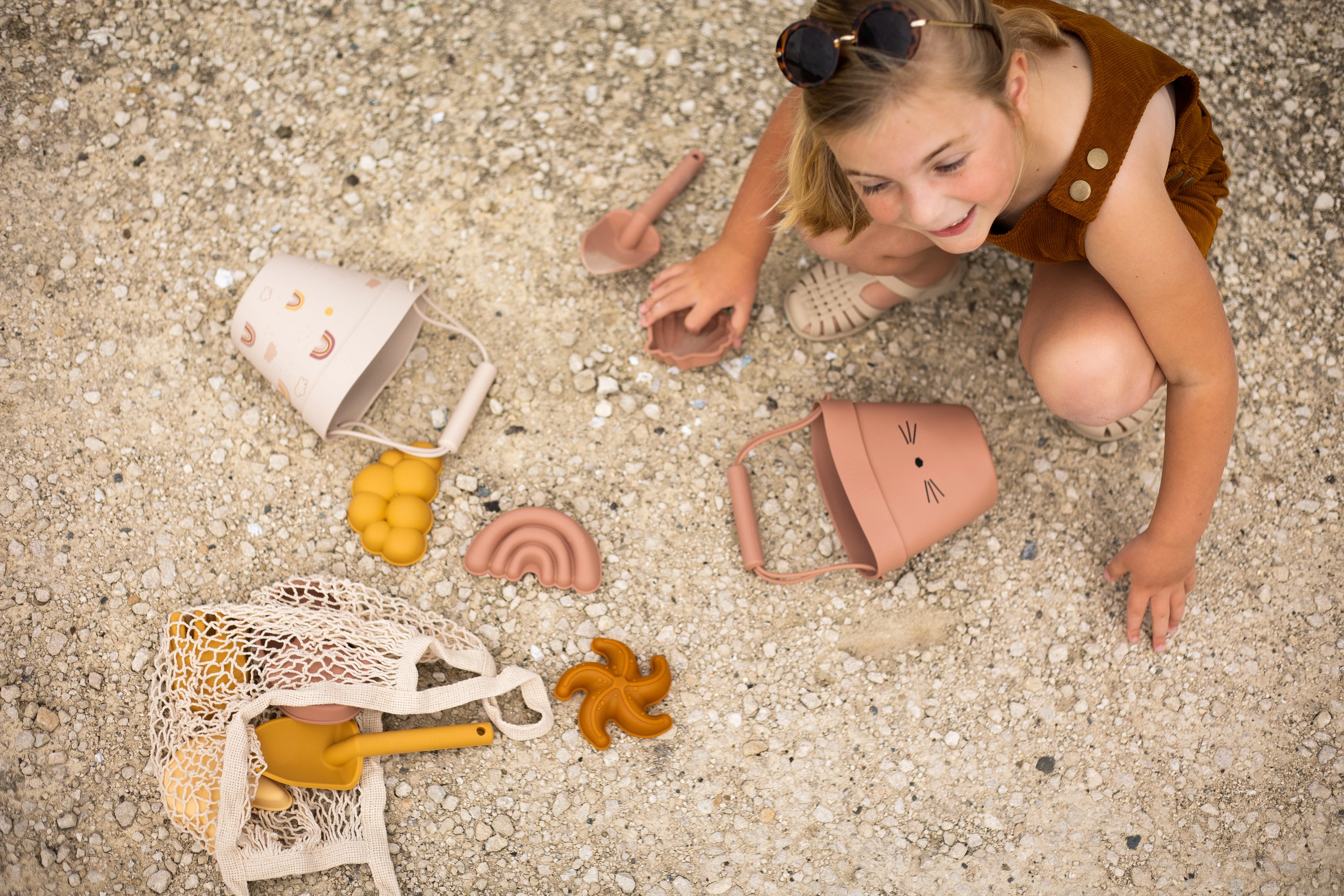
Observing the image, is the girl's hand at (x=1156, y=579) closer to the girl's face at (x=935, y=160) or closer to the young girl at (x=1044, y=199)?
the young girl at (x=1044, y=199)

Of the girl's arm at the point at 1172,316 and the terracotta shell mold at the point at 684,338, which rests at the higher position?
the girl's arm at the point at 1172,316

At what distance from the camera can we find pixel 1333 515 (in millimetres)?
1604

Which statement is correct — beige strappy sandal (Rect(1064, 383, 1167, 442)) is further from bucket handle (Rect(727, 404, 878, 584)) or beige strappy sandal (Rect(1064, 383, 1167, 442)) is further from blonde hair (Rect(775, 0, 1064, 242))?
blonde hair (Rect(775, 0, 1064, 242))

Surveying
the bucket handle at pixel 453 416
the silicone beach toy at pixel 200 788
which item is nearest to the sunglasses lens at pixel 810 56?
the bucket handle at pixel 453 416

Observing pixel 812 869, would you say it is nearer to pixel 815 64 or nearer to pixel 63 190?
pixel 815 64

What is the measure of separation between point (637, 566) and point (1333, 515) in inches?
48.6

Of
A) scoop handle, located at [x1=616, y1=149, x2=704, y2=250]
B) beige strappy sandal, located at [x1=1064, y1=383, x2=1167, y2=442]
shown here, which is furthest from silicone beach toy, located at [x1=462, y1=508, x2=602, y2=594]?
beige strappy sandal, located at [x1=1064, y1=383, x2=1167, y2=442]

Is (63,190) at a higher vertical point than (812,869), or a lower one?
higher

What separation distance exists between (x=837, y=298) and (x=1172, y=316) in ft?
1.87

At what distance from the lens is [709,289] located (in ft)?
5.13

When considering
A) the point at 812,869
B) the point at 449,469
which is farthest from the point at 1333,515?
the point at 449,469

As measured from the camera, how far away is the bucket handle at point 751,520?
152 cm

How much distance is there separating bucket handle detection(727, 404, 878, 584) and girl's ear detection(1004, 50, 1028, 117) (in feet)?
1.91

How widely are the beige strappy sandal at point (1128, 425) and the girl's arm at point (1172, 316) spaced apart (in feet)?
0.68
